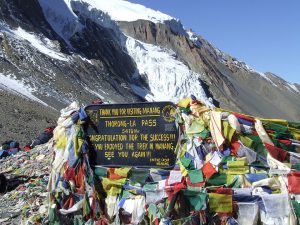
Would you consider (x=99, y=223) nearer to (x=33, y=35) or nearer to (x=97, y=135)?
(x=97, y=135)

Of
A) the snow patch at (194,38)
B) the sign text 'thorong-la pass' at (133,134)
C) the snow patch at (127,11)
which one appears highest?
the snow patch at (127,11)

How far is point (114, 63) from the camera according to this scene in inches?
3130

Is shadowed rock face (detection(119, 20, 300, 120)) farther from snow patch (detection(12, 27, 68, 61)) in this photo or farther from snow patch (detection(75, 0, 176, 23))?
snow patch (detection(12, 27, 68, 61))

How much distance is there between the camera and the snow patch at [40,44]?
58312mm

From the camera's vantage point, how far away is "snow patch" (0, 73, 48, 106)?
43312 mm

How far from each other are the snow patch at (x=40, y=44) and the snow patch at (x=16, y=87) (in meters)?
11.9

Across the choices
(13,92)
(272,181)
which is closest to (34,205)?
(272,181)

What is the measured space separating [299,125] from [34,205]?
14.6 feet

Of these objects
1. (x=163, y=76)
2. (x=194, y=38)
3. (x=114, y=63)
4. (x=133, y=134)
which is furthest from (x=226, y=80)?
(x=133, y=134)

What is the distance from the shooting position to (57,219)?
259 inches

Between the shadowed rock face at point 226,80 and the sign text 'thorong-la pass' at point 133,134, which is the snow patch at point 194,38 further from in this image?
the sign text 'thorong-la pass' at point 133,134

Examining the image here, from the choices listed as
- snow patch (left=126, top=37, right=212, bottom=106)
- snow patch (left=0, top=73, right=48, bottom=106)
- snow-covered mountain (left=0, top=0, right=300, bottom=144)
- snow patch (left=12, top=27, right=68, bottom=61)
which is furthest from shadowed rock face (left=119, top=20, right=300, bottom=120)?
snow patch (left=0, top=73, right=48, bottom=106)

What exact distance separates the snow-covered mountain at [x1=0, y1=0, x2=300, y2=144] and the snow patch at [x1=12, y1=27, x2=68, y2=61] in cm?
15

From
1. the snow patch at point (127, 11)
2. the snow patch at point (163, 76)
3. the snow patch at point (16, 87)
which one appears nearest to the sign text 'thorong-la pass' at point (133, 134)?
the snow patch at point (16, 87)
